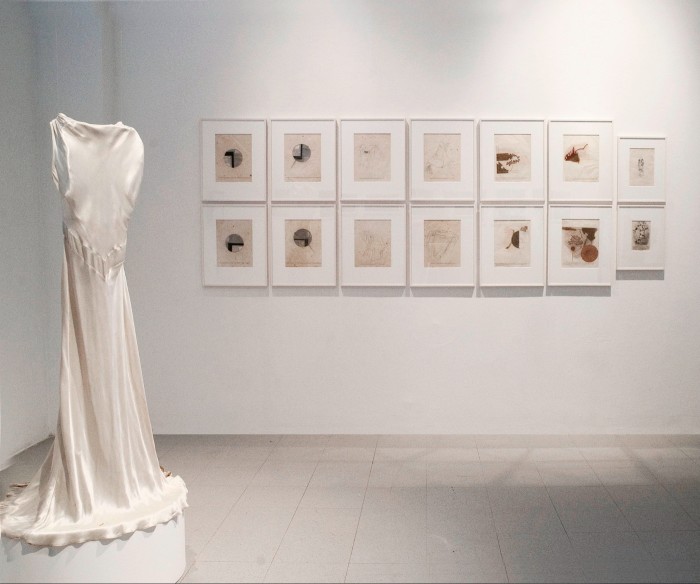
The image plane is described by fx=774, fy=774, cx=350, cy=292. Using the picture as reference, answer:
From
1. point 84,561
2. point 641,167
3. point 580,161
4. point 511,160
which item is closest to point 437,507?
point 84,561

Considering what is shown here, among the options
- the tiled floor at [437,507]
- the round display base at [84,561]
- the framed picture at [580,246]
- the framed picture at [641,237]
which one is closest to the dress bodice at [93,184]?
the round display base at [84,561]

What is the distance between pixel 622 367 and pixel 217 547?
3.46 meters

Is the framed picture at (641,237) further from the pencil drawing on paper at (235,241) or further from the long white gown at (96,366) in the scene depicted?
the long white gown at (96,366)

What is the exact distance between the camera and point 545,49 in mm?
5676

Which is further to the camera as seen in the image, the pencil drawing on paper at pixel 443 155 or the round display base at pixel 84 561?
the pencil drawing on paper at pixel 443 155

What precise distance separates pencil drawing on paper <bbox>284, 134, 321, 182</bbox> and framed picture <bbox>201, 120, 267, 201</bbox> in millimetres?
171

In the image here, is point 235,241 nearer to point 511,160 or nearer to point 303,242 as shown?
point 303,242

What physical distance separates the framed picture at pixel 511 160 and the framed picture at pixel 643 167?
0.61 metres

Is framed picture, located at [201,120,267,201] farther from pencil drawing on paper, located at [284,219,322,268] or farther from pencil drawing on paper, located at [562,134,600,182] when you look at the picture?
pencil drawing on paper, located at [562,134,600,182]

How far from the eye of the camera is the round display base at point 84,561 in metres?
2.91

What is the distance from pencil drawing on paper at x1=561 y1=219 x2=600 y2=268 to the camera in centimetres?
571

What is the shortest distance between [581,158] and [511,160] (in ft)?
1.69

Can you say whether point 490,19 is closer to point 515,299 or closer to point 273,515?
point 515,299

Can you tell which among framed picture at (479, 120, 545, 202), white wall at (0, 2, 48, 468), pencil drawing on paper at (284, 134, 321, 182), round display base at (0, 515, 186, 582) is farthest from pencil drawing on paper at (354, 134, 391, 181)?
round display base at (0, 515, 186, 582)
